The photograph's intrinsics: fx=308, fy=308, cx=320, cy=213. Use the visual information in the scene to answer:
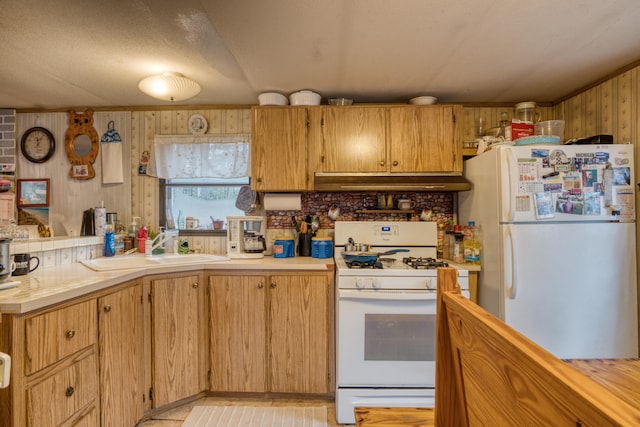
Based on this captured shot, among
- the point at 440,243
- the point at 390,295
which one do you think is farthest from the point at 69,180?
the point at 440,243

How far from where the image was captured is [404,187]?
2379mm

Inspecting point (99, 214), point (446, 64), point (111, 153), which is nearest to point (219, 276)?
point (99, 214)

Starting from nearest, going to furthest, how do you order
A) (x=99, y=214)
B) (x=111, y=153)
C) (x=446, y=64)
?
(x=446, y=64) < (x=99, y=214) < (x=111, y=153)

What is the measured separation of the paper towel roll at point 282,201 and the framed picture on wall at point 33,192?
6.71 feet

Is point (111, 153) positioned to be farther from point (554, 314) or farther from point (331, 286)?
point (554, 314)

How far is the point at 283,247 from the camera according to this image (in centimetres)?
253

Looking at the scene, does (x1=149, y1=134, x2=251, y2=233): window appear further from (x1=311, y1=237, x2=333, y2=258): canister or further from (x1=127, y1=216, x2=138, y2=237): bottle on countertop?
(x1=311, y1=237, x2=333, y2=258): canister

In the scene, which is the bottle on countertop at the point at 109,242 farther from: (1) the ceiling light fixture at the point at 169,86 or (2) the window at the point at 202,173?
(1) the ceiling light fixture at the point at 169,86

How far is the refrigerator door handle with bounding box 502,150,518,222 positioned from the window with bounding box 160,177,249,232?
2.07m

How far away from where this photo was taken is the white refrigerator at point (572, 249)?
1.88m

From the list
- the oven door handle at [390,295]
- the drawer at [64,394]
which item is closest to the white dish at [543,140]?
the oven door handle at [390,295]

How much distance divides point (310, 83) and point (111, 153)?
1.95m

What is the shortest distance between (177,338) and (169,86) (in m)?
1.69

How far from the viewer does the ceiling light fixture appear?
6.63 feet
